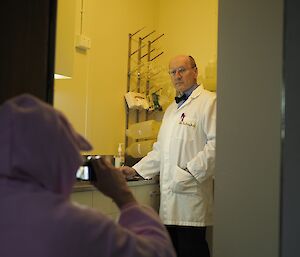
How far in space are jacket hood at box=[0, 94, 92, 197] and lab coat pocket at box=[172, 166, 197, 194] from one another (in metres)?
1.63

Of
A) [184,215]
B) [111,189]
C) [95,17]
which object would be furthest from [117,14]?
[111,189]

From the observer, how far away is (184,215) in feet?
7.64

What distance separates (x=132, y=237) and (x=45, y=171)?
0.21m

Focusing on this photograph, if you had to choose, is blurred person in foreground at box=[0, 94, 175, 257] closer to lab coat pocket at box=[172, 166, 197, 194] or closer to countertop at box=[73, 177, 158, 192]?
countertop at box=[73, 177, 158, 192]

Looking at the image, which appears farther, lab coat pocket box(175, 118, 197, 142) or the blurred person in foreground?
lab coat pocket box(175, 118, 197, 142)

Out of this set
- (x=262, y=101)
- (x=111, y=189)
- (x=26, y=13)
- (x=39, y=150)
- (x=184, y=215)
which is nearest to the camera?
(x=39, y=150)

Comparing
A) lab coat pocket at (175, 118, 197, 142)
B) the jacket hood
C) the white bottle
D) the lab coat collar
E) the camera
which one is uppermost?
the lab coat collar

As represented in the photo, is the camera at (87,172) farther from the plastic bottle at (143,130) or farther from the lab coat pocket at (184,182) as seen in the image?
the plastic bottle at (143,130)

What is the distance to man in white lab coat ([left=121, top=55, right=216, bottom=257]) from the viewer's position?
230 centimetres

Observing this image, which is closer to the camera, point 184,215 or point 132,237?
point 132,237

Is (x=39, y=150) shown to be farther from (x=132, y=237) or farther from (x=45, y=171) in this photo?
(x=132, y=237)

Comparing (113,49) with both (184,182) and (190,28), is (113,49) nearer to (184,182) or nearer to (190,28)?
(190,28)

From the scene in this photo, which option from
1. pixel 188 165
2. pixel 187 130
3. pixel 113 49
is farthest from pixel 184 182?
pixel 113 49

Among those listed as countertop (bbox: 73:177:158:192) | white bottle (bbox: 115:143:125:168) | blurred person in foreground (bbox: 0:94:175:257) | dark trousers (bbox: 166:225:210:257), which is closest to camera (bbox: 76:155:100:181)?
blurred person in foreground (bbox: 0:94:175:257)
